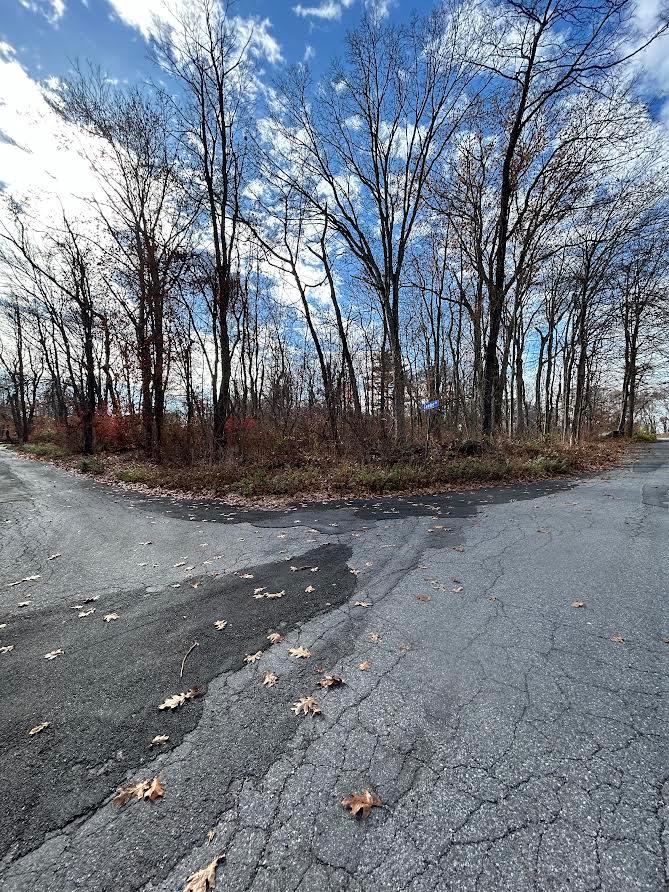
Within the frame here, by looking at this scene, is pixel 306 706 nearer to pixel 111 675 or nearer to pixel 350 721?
pixel 350 721

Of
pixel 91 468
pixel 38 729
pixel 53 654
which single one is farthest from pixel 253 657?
pixel 91 468

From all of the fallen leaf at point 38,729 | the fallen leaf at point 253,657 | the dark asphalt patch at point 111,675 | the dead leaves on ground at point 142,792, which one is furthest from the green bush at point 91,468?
the dead leaves on ground at point 142,792

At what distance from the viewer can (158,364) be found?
47.0 feet

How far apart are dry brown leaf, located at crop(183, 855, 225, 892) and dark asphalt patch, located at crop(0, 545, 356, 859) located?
0.66 metres

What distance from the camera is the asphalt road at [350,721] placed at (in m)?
1.37

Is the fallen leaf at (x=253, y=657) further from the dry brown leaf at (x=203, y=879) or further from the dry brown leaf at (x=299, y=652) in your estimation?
the dry brown leaf at (x=203, y=879)

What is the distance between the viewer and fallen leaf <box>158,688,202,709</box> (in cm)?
223

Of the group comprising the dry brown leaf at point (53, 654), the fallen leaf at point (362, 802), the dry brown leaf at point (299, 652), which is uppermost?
the dry brown leaf at point (299, 652)

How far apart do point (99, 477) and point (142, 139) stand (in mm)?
14246

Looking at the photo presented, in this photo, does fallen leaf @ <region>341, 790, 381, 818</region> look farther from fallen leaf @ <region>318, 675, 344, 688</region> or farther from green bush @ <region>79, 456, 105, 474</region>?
green bush @ <region>79, 456, 105, 474</region>

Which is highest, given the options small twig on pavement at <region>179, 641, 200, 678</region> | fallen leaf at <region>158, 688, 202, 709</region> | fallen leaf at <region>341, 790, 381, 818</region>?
fallen leaf at <region>341, 790, 381, 818</region>

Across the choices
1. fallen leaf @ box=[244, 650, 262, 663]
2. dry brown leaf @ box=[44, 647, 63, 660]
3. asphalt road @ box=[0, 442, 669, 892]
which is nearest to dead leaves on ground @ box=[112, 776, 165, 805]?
asphalt road @ box=[0, 442, 669, 892]

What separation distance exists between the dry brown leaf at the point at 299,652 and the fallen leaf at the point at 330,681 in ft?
0.93

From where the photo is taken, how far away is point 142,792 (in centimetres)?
169
